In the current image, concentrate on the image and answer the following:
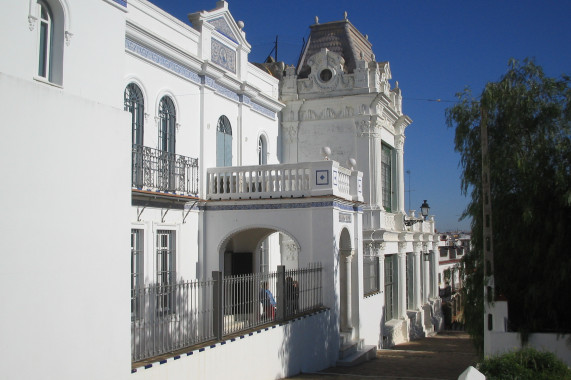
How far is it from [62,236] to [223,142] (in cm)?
998

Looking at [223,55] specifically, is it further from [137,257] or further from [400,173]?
[400,173]

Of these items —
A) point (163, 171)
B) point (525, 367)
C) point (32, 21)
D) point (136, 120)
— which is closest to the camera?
point (32, 21)

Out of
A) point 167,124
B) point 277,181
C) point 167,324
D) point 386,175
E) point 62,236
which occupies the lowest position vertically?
point 167,324

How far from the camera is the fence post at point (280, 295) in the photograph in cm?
1206

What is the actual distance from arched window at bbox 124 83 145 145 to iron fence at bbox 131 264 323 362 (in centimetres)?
311

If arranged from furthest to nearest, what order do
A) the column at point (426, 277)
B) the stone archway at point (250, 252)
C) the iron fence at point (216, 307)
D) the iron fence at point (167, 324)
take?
the column at point (426, 277), the stone archway at point (250, 252), the iron fence at point (216, 307), the iron fence at point (167, 324)

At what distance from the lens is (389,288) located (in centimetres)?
2164

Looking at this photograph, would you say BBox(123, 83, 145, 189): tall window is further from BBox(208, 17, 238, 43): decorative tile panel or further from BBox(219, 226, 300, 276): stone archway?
BBox(219, 226, 300, 276): stone archway

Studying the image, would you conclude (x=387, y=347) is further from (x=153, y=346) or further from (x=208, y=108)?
(x=153, y=346)

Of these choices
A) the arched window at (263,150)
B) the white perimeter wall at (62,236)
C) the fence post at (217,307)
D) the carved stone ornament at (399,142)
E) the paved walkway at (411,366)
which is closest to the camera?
the white perimeter wall at (62,236)

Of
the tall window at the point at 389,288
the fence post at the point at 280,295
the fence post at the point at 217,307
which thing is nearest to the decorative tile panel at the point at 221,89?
the fence post at the point at 280,295

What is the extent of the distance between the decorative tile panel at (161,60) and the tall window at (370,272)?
27.1 ft

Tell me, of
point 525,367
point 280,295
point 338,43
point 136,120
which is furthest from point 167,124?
point 338,43

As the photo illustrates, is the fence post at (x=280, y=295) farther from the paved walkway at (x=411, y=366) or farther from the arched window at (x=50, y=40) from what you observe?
the arched window at (x=50, y=40)
